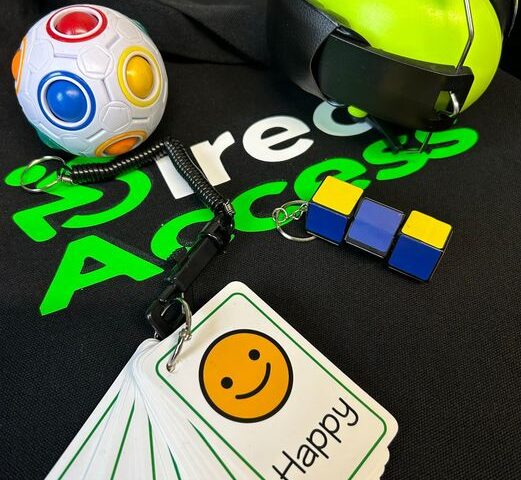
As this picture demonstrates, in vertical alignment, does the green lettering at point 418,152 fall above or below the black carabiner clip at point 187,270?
above

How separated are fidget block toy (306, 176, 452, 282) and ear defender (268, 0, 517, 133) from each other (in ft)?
0.60

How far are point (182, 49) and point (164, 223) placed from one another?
18.7 inches

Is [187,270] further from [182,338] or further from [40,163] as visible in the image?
[40,163]

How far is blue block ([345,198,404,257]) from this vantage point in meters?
0.78

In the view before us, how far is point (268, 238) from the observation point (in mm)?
856

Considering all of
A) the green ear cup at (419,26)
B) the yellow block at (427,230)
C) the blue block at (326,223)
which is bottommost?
the blue block at (326,223)

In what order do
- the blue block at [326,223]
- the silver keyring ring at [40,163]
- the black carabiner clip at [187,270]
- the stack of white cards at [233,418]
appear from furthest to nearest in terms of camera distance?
1. the silver keyring ring at [40,163]
2. the blue block at [326,223]
3. the black carabiner clip at [187,270]
4. the stack of white cards at [233,418]

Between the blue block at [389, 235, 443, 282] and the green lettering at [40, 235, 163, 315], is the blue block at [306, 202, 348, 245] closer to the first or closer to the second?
the blue block at [389, 235, 443, 282]

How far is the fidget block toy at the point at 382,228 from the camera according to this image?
76 cm

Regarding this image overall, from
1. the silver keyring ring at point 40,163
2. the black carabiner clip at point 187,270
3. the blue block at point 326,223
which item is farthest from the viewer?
the silver keyring ring at point 40,163

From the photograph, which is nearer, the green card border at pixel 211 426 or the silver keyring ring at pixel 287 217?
the green card border at pixel 211 426

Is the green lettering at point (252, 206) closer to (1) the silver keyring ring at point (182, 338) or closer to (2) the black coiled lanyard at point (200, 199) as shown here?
(2) the black coiled lanyard at point (200, 199)

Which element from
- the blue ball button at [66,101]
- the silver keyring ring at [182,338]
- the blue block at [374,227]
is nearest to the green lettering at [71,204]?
the blue ball button at [66,101]

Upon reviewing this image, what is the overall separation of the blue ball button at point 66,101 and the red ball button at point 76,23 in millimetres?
86
